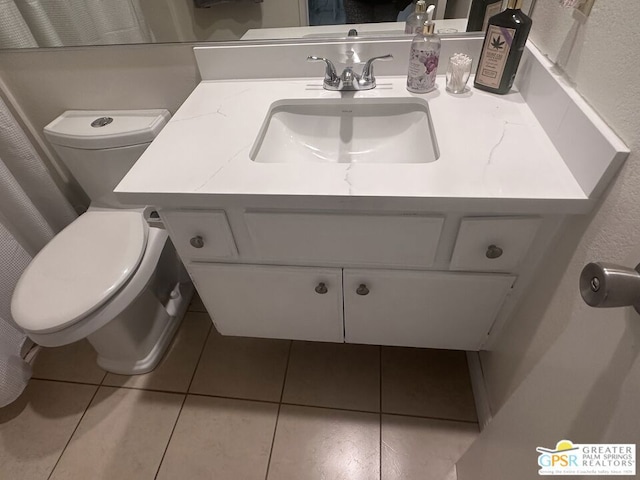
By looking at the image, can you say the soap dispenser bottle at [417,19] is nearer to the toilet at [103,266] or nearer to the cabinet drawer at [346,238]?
the cabinet drawer at [346,238]

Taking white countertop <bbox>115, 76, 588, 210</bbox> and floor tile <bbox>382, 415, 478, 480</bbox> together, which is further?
floor tile <bbox>382, 415, 478, 480</bbox>

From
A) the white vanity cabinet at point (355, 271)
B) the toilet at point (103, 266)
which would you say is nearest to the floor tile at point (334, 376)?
the white vanity cabinet at point (355, 271)

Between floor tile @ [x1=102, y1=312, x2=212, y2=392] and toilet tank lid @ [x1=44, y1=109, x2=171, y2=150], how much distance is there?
0.74 meters

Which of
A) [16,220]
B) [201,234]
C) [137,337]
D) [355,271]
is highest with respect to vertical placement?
[201,234]

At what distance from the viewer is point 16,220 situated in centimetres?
128

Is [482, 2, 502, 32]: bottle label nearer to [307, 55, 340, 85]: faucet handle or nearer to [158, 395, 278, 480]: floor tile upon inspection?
[307, 55, 340, 85]: faucet handle

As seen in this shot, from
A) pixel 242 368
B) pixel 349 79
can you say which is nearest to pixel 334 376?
pixel 242 368

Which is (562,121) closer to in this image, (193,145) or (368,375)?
(193,145)

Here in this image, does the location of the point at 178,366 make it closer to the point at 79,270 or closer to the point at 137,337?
the point at 137,337

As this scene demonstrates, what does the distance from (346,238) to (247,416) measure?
2.59ft

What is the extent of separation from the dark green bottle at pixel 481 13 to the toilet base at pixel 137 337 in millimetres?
1293

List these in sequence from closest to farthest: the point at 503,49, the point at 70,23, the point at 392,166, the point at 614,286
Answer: the point at 614,286, the point at 392,166, the point at 503,49, the point at 70,23

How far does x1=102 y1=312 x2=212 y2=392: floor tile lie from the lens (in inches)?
51.2

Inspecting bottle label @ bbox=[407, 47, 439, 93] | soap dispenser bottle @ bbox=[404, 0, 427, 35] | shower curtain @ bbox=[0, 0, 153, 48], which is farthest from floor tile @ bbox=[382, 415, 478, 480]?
shower curtain @ bbox=[0, 0, 153, 48]
